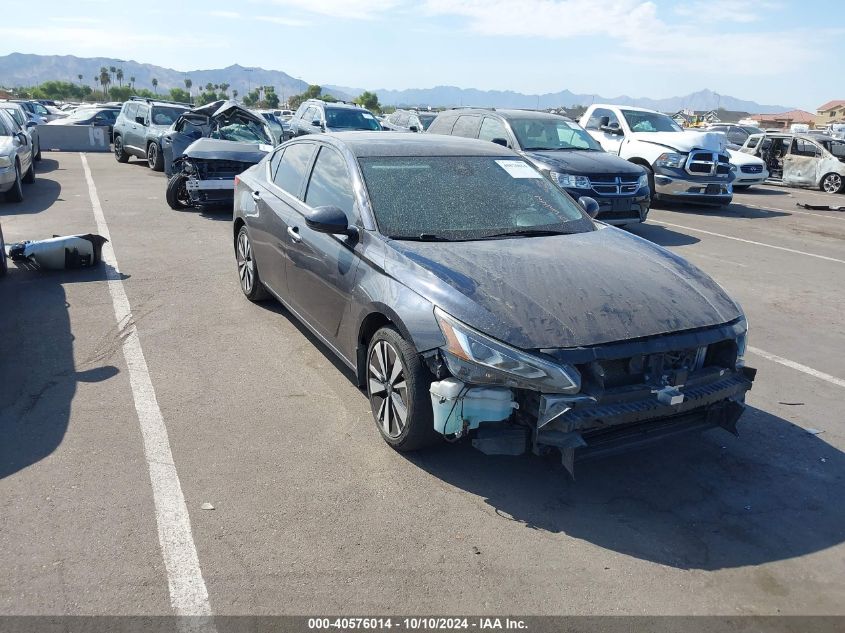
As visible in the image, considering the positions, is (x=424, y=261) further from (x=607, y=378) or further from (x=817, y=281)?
(x=817, y=281)

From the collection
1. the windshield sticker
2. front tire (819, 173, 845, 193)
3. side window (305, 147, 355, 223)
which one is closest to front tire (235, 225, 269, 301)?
side window (305, 147, 355, 223)

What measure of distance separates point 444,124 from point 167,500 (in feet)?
34.4

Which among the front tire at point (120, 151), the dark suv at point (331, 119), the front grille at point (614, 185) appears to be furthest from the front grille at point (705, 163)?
the front tire at point (120, 151)

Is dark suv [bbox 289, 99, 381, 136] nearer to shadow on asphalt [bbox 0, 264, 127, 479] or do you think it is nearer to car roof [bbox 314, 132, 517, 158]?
shadow on asphalt [bbox 0, 264, 127, 479]

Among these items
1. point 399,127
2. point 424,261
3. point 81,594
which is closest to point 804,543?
point 424,261

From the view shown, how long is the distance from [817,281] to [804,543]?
6.46m

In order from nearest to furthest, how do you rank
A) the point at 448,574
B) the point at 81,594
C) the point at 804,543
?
the point at 81,594
the point at 448,574
the point at 804,543

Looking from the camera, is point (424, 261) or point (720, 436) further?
point (720, 436)

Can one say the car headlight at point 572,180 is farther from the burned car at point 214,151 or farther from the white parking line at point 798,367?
the burned car at point 214,151

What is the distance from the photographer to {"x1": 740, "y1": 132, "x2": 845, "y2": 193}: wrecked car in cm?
1952

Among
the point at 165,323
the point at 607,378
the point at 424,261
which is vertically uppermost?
the point at 424,261

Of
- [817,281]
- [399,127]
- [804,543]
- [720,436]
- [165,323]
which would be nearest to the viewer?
[804,543]

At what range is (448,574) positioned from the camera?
3053 mm

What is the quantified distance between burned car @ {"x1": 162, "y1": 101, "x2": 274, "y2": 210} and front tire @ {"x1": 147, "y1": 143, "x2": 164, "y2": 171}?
4134 mm
